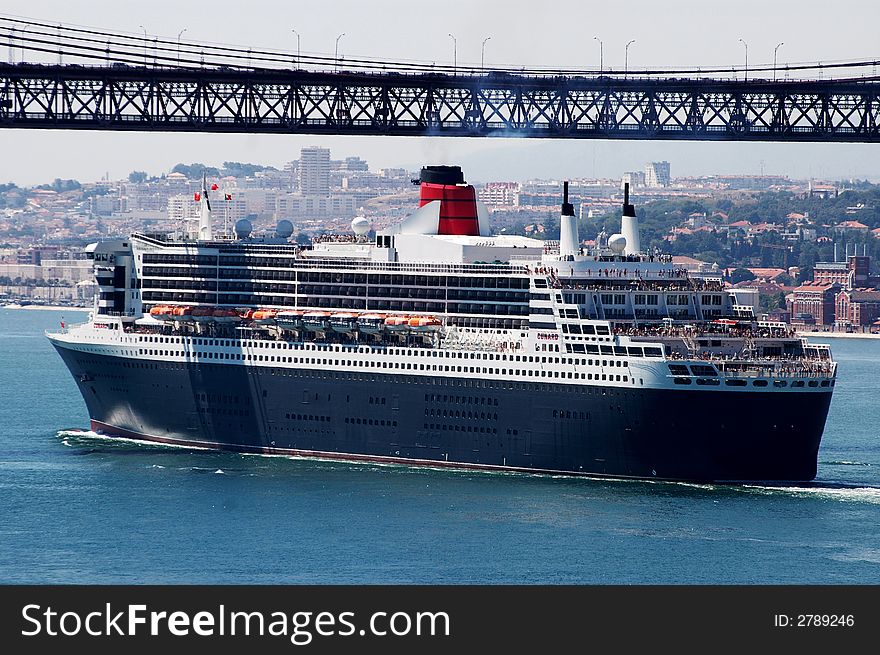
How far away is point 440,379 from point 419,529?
836 cm

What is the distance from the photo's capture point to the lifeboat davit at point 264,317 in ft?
174

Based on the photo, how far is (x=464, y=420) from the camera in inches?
1930

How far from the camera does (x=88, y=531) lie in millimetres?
41344

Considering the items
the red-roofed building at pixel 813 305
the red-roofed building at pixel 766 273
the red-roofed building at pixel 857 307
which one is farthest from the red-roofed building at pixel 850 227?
the red-roofed building at pixel 857 307

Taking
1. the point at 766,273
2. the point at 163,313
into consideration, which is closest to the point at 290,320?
the point at 163,313

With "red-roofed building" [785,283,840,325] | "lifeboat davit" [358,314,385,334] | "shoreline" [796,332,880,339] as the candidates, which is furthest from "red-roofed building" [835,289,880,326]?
"lifeboat davit" [358,314,385,334]

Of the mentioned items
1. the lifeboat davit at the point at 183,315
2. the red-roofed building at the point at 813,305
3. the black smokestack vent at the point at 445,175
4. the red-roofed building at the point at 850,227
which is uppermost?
the black smokestack vent at the point at 445,175

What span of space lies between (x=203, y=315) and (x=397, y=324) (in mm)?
6076

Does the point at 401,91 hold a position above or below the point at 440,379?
above

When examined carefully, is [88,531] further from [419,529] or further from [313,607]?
[313,607]

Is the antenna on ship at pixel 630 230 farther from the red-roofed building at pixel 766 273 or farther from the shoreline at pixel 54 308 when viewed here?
the shoreline at pixel 54 308

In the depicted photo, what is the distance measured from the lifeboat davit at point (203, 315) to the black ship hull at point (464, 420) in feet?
4.24

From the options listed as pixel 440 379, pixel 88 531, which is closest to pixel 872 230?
pixel 440 379

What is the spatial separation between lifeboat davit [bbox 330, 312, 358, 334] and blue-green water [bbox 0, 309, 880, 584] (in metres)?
3.39
